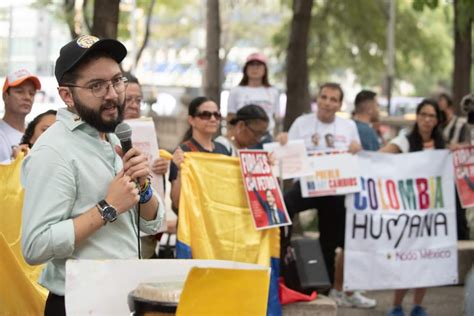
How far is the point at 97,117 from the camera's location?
436 cm

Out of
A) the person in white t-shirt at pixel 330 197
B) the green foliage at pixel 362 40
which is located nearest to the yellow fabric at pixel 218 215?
the person in white t-shirt at pixel 330 197

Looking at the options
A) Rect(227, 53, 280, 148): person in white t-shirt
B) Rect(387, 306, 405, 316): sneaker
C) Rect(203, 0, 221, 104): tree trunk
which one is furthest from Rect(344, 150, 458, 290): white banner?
Rect(203, 0, 221, 104): tree trunk

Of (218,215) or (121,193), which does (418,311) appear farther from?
(121,193)

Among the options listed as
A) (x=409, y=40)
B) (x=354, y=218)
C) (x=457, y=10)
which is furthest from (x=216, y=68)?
(x=409, y=40)

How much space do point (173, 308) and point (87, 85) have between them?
89cm

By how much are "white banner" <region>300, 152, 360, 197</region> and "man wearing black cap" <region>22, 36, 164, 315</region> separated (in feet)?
A: 18.0

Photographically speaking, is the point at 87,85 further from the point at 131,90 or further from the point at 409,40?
the point at 409,40

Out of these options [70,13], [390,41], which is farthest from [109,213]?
[390,41]

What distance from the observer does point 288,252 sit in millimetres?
9414

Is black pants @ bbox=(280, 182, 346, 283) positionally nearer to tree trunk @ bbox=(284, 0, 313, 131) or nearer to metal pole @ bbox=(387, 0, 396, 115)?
tree trunk @ bbox=(284, 0, 313, 131)

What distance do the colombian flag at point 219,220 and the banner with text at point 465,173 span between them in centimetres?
220

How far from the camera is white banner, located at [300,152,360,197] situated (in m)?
9.98

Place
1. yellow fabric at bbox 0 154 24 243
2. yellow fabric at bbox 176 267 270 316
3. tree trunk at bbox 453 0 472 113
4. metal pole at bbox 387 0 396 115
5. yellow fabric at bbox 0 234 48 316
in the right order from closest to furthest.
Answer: yellow fabric at bbox 176 267 270 316 → yellow fabric at bbox 0 234 48 316 → yellow fabric at bbox 0 154 24 243 → tree trunk at bbox 453 0 472 113 → metal pole at bbox 387 0 396 115

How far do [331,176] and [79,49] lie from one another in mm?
5866
